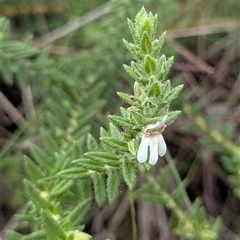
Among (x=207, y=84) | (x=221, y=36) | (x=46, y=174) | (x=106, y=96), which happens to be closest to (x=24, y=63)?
(x=106, y=96)

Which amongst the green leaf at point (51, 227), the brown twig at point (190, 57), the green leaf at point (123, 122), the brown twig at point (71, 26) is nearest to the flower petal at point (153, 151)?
the green leaf at point (123, 122)

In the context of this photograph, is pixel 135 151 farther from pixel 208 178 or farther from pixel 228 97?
pixel 228 97

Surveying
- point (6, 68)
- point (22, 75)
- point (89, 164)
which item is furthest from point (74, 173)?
point (22, 75)

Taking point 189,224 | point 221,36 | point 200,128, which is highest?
point 221,36

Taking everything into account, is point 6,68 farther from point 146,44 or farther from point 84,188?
point 146,44

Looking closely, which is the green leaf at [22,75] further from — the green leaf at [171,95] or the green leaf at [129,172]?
the green leaf at [171,95]

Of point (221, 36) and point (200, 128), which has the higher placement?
point (221, 36)

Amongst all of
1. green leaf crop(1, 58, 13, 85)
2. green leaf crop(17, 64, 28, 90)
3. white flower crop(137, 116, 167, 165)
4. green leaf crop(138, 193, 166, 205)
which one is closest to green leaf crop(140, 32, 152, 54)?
white flower crop(137, 116, 167, 165)
